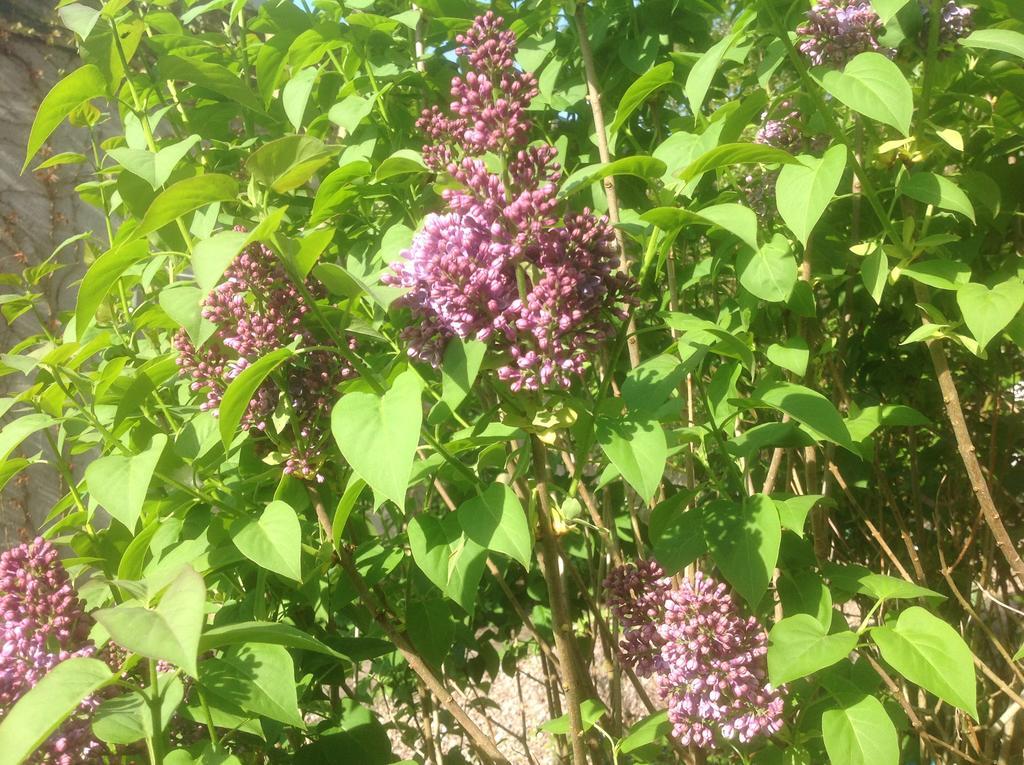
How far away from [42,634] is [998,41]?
163 cm

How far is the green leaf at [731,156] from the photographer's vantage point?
1085 millimetres

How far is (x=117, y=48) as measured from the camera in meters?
1.35

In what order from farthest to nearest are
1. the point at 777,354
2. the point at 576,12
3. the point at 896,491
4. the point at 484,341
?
the point at 896,491
the point at 576,12
the point at 777,354
the point at 484,341

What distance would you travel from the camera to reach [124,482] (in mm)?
1214

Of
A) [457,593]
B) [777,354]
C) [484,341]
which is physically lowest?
[457,593]

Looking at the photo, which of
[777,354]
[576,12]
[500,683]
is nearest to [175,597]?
[777,354]

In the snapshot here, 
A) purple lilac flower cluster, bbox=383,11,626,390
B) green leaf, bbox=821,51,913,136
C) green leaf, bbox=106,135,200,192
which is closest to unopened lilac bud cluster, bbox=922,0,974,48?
green leaf, bbox=821,51,913,136

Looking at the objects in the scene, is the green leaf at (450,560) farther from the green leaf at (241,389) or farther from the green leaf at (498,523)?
the green leaf at (241,389)

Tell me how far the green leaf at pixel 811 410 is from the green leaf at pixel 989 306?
0.24 metres

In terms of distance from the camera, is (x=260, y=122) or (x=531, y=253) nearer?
(x=531, y=253)

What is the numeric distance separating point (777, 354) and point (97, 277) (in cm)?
110

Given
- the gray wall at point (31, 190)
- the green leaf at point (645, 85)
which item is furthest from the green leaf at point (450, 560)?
the gray wall at point (31, 190)

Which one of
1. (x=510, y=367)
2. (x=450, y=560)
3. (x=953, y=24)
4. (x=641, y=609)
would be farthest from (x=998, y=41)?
(x=450, y=560)

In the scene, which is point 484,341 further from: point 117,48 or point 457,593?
point 117,48
